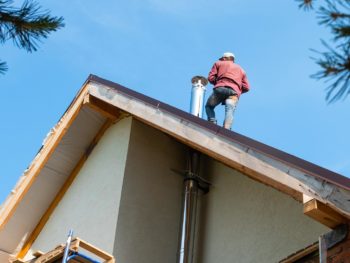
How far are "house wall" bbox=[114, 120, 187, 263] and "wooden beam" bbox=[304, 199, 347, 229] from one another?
9.67 ft

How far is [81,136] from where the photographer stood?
9.84 m

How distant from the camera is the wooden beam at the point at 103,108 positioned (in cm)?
935

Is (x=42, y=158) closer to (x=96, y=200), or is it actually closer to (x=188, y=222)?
(x=96, y=200)

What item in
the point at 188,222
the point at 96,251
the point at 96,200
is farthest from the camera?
the point at 96,200

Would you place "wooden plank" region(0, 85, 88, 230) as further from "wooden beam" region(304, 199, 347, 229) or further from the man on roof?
"wooden beam" region(304, 199, 347, 229)

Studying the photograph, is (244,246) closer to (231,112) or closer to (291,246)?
(291,246)

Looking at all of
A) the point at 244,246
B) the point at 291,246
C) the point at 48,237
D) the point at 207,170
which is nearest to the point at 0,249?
the point at 48,237

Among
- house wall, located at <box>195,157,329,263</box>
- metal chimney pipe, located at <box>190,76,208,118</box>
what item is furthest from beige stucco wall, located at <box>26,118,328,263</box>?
metal chimney pipe, located at <box>190,76,208,118</box>

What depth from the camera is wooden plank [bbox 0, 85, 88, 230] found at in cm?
948

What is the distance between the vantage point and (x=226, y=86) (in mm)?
9883

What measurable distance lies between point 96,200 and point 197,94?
9.69ft

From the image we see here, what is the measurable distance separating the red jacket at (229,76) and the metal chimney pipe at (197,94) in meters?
0.94

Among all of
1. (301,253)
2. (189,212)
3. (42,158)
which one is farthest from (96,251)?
(42,158)

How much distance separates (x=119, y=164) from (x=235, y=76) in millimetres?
2097
